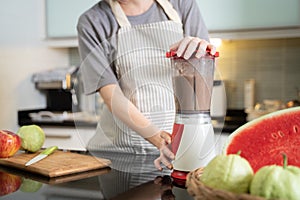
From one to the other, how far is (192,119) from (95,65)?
470 millimetres

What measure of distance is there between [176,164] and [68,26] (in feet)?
6.95

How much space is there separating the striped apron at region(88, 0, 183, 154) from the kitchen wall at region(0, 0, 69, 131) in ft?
4.83

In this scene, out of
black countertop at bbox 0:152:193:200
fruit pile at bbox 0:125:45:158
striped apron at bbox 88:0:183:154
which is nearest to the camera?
black countertop at bbox 0:152:193:200

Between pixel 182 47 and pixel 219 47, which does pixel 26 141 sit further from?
pixel 219 47

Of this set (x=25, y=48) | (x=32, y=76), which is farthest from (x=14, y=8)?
(x=32, y=76)

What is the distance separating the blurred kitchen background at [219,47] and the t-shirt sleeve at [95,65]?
4.08 feet

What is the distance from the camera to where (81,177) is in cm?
112

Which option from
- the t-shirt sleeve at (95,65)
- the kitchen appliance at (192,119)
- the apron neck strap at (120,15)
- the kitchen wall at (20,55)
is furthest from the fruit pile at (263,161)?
the kitchen wall at (20,55)

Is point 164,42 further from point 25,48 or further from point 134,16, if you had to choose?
point 25,48

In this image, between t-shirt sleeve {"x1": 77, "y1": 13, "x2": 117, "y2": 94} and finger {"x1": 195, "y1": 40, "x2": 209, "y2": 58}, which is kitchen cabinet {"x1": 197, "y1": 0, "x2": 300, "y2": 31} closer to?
t-shirt sleeve {"x1": 77, "y1": 13, "x2": 117, "y2": 94}

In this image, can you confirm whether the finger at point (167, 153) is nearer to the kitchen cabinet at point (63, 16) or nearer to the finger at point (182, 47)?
the finger at point (182, 47)

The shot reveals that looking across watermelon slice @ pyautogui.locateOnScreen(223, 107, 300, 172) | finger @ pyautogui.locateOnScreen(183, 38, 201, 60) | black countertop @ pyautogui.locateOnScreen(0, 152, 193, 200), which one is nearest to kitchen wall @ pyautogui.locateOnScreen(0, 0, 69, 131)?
black countertop @ pyautogui.locateOnScreen(0, 152, 193, 200)

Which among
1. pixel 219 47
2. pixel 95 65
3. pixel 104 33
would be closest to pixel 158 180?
pixel 95 65

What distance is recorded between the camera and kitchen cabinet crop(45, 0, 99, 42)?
2926 mm
